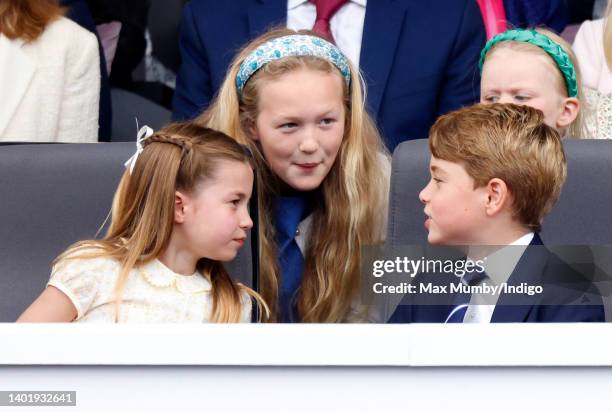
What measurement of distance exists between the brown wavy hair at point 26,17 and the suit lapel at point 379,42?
87 cm

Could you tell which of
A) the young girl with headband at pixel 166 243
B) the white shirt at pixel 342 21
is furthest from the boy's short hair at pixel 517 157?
the white shirt at pixel 342 21

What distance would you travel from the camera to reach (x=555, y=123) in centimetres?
240

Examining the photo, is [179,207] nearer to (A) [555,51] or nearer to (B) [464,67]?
(A) [555,51]

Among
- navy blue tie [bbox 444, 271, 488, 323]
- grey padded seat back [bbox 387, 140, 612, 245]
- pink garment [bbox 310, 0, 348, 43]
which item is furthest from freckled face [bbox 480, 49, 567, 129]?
navy blue tie [bbox 444, 271, 488, 323]

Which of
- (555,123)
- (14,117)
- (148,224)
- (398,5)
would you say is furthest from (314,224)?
(14,117)

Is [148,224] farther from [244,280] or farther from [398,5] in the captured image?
[398,5]

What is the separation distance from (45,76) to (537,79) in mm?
1351

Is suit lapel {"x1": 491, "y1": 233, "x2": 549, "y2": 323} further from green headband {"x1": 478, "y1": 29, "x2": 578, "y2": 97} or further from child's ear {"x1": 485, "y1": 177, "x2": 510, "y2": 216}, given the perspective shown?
green headband {"x1": 478, "y1": 29, "x2": 578, "y2": 97}

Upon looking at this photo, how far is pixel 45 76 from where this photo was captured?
2.99 m

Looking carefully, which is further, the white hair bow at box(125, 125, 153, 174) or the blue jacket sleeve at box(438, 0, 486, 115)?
the blue jacket sleeve at box(438, 0, 486, 115)

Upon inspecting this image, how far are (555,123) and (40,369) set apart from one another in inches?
57.9

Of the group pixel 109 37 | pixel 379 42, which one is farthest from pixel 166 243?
pixel 109 37

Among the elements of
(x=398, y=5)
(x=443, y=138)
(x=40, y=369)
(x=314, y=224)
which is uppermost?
(x=398, y=5)

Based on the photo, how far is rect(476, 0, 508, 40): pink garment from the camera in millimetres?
3064
